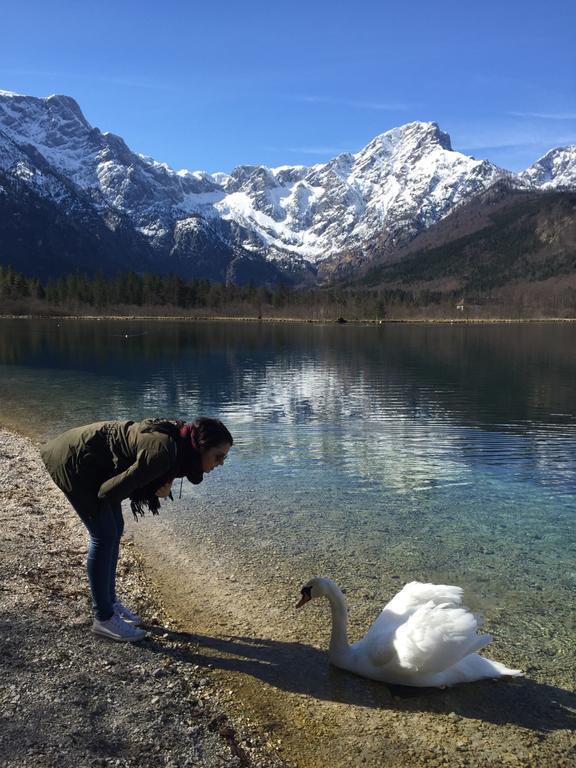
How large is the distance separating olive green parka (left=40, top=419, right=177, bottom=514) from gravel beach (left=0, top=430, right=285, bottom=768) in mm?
1948

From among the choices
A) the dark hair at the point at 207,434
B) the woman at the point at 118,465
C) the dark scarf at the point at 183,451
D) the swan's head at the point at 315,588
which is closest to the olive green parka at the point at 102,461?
the woman at the point at 118,465

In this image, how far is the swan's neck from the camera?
8.36m

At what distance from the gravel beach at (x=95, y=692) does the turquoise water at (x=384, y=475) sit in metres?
3.59

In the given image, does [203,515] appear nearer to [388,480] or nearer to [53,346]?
[388,480]

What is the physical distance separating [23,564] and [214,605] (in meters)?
3.44

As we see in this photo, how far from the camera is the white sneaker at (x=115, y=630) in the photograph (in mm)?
8070

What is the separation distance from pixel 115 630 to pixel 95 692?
3.90 feet

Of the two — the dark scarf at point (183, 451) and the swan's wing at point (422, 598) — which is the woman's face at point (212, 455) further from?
the swan's wing at point (422, 598)

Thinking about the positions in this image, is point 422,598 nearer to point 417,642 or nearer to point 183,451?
point 417,642

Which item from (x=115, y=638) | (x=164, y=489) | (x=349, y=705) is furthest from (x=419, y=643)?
(x=115, y=638)

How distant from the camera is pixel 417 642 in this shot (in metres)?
7.62

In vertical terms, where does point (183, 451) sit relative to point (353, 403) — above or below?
above

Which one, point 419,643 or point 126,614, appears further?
point 126,614

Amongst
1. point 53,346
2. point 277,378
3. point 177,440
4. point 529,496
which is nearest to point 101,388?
point 277,378
